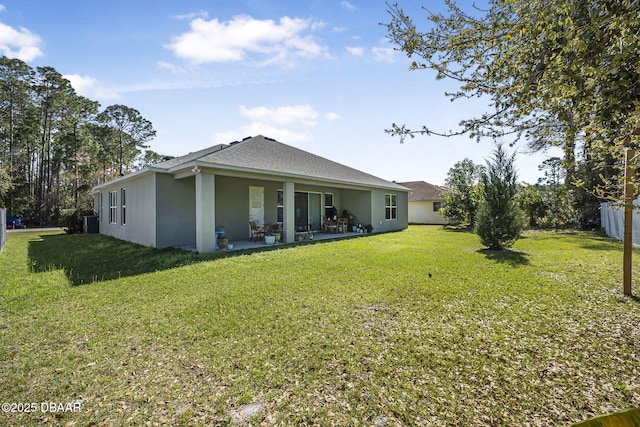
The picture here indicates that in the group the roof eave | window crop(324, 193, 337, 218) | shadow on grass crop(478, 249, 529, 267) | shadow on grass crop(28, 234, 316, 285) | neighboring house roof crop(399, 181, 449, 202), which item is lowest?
shadow on grass crop(478, 249, 529, 267)

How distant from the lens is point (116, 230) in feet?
44.7

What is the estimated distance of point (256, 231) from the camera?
1189 cm

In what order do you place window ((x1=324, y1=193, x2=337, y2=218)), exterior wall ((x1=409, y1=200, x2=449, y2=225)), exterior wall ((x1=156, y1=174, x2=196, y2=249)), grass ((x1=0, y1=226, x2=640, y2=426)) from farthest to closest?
exterior wall ((x1=409, y1=200, x2=449, y2=225)) → window ((x1=324, y1=193, x2=337, y2=218)) → exterior wall ((x1=156, y1=174, x2=196, y2=249)) → grass ((x1=0, y1=226, x2=640, y2=426))

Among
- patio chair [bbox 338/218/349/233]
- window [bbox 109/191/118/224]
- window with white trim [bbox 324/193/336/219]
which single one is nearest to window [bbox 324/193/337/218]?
window with white trim [bbox 324/193/336/219]

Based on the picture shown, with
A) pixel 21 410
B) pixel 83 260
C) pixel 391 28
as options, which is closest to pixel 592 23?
pixel 391 28

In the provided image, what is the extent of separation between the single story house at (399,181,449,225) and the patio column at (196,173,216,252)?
21645 millimetres

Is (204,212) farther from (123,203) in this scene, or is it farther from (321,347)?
(321,347)

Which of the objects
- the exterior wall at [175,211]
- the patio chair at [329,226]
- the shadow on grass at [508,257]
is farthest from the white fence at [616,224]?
→ the exterior wall at [175,211]

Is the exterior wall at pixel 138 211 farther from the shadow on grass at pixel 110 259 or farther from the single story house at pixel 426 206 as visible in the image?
the single story house at pixel 426 206

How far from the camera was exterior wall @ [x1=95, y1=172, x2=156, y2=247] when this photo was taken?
396 inches

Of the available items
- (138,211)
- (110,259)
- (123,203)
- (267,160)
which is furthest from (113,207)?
(267,160)

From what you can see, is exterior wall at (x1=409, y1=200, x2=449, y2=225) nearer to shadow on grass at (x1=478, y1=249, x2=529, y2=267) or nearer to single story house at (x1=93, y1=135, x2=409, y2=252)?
single story house at (x1=93, y1=135, x2=409, y2=252)

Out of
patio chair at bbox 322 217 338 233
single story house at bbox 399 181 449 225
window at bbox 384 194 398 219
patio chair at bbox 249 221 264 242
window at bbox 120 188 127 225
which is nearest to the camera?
patio chair at bbox 249 221 264 242

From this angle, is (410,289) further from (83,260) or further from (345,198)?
(345,198)
